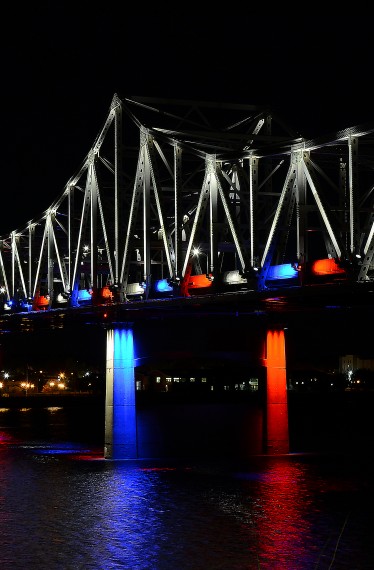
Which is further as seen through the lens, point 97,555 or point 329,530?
point 329,530

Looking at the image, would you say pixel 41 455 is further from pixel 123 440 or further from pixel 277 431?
pixel 277 431

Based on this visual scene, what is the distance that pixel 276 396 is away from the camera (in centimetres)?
6012

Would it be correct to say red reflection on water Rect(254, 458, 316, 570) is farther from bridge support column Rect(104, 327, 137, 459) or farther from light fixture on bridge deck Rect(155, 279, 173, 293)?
light fixture on bridge deck Rect(155, 279, 173, 293)

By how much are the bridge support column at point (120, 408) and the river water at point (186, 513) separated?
0.91m

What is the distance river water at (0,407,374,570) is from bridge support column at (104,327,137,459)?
91cm

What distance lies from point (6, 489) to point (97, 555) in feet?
59.9

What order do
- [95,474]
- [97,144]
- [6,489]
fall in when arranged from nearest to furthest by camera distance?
[6,489]
[95,474]
[97,144]

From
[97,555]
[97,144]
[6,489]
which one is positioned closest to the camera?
[97,555]

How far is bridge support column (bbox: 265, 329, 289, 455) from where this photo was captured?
60.0m

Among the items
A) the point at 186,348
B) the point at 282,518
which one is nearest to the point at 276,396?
the point at 186,348

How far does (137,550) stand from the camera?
33219mm

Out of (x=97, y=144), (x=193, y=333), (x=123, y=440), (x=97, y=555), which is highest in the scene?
(x=97, y=144)

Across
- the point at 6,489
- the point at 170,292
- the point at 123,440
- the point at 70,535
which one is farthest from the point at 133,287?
the point at 70,535

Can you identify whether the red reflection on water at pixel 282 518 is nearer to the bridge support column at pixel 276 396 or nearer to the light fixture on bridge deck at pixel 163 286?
the bridge support column at pixel 276 396
